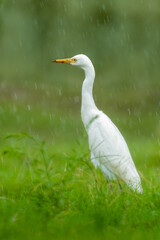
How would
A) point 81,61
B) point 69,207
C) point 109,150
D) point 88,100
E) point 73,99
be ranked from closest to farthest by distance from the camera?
point 69,207
point 109,150
point 88,100
point 81,61
point 73,99

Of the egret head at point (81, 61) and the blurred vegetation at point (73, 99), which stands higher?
the egret head at point (81, 61)

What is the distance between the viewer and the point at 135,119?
2406 cm

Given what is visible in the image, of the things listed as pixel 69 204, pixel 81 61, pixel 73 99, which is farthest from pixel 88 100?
pixel 73 99

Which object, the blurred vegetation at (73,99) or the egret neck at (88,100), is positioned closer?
the blurred vegetation at (73,99)

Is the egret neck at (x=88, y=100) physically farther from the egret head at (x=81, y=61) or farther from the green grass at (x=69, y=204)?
the green grass at (x=69, y=204)

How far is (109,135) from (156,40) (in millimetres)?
16292

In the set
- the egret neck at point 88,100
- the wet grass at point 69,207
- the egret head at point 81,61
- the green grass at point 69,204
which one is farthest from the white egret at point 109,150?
the wet grass at point 69,207

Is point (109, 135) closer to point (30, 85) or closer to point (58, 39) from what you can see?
point (58, 39)

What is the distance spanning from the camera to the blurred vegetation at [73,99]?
3354mm

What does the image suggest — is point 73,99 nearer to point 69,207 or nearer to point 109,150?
point 109,150

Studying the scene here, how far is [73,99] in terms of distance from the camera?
27.0 meters

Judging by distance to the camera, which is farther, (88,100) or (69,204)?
(88,100)

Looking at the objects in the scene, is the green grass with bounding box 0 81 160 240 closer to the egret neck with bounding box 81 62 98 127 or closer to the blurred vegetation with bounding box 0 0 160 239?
the blurred vegetation with bounding box 0 0 160 239

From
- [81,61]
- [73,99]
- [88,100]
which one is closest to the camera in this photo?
[88,100]
